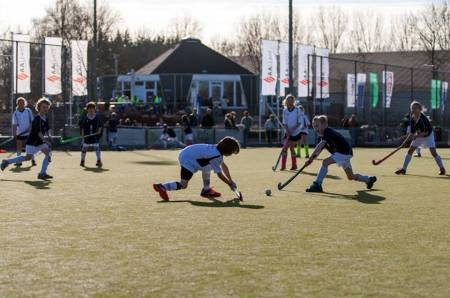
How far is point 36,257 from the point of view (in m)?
8.19

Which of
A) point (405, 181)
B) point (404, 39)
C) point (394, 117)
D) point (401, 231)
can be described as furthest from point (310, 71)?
point (404, 39)

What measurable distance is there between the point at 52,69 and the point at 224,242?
28.8 metres

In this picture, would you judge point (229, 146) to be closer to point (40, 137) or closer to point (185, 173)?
point (185, 173)

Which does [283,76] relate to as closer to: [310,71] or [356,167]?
[310,71]

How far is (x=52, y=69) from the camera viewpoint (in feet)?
120

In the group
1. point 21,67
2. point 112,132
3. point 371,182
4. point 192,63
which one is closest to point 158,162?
point 112,132

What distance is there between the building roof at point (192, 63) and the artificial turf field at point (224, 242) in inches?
1988

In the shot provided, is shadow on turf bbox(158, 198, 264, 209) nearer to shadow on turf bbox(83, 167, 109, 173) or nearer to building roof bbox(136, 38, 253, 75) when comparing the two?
shadow on turf bbox(83, 167, 109, 173)

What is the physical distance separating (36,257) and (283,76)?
33055mm

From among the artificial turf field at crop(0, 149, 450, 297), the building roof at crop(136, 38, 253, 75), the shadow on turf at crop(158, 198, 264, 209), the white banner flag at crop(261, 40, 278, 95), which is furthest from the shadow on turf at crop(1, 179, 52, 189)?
the building roof at crop(136, 38, 253, 75)

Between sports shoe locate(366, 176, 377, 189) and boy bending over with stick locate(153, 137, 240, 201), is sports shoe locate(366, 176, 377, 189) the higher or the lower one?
the lower one

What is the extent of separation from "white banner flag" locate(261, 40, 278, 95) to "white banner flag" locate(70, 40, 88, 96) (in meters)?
8.47

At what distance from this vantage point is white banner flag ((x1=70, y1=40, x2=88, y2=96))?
3966 cm

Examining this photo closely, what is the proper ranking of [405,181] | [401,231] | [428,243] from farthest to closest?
1. [405,181]
2. [401,231]
3. [428,243]
